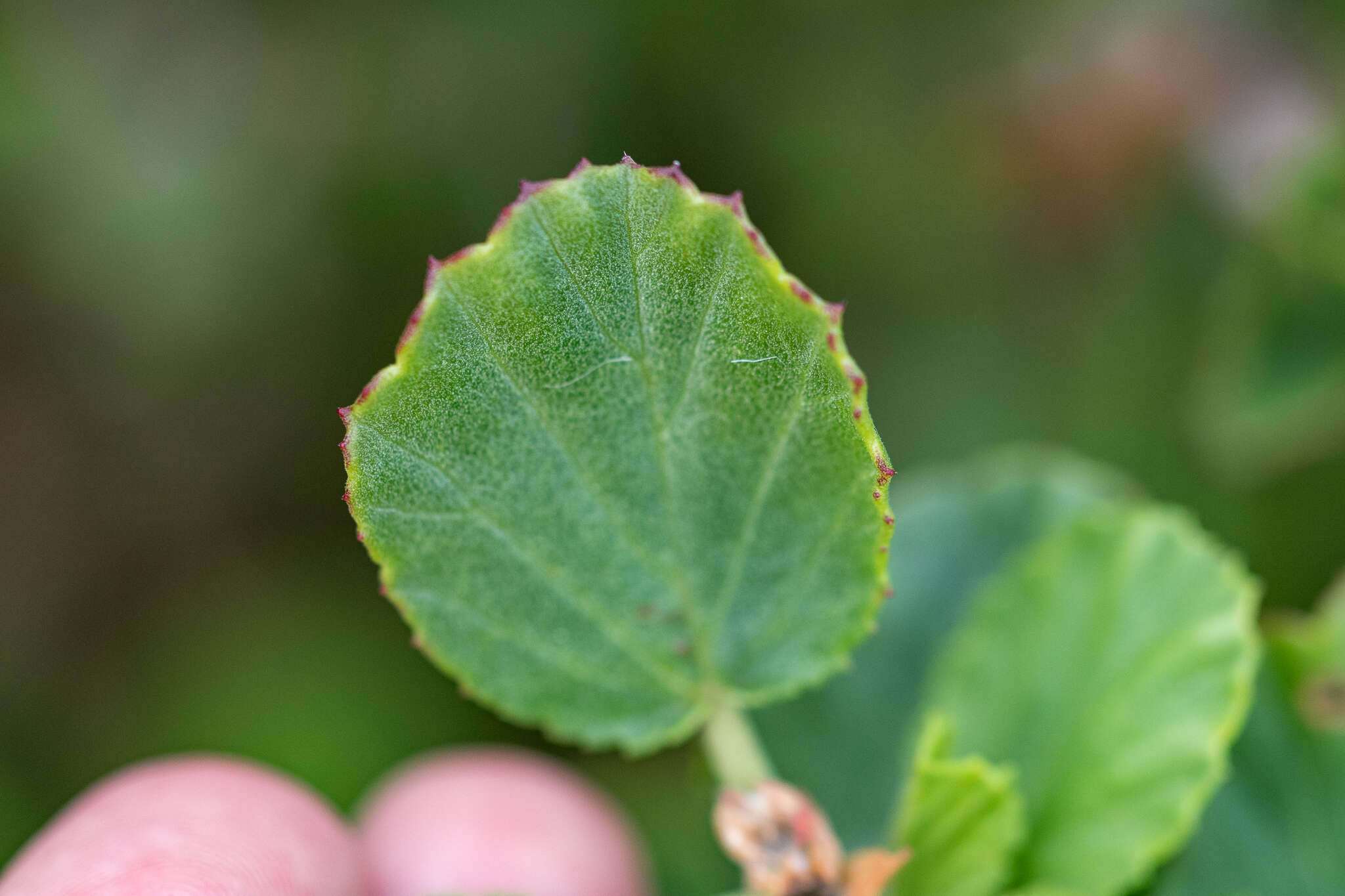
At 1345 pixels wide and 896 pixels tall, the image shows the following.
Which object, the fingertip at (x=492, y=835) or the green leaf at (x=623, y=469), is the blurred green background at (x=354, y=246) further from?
the green leaf at (x=623, y=469)

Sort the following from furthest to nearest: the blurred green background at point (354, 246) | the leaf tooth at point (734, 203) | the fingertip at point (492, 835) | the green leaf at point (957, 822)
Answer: the blurred green background at point (354, 246) < the fingertip at point (492, 835) < the green leaf at point (957, 822) < the leaf tooth at point (734, 203)

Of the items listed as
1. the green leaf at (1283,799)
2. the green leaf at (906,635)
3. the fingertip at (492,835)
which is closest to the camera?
the green leaf at (1283,799)

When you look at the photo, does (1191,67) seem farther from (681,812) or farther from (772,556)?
(772,556)

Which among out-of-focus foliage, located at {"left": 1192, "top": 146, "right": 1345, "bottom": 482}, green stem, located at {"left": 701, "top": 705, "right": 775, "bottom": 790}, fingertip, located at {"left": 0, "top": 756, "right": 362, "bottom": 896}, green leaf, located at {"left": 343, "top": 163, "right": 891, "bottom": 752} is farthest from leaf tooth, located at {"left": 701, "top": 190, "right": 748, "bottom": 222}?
out-of-focus foliage, located at {"left": 1192, "top": 146, "right": 1345, "bottom": 482}

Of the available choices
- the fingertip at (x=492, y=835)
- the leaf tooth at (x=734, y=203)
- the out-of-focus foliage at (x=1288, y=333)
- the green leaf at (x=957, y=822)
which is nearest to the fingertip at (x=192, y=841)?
the fingertip at (x=492, y=835)

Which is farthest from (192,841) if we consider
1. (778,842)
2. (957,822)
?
(957,822)

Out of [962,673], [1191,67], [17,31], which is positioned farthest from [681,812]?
[17,31]

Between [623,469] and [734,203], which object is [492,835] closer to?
[623,469]
